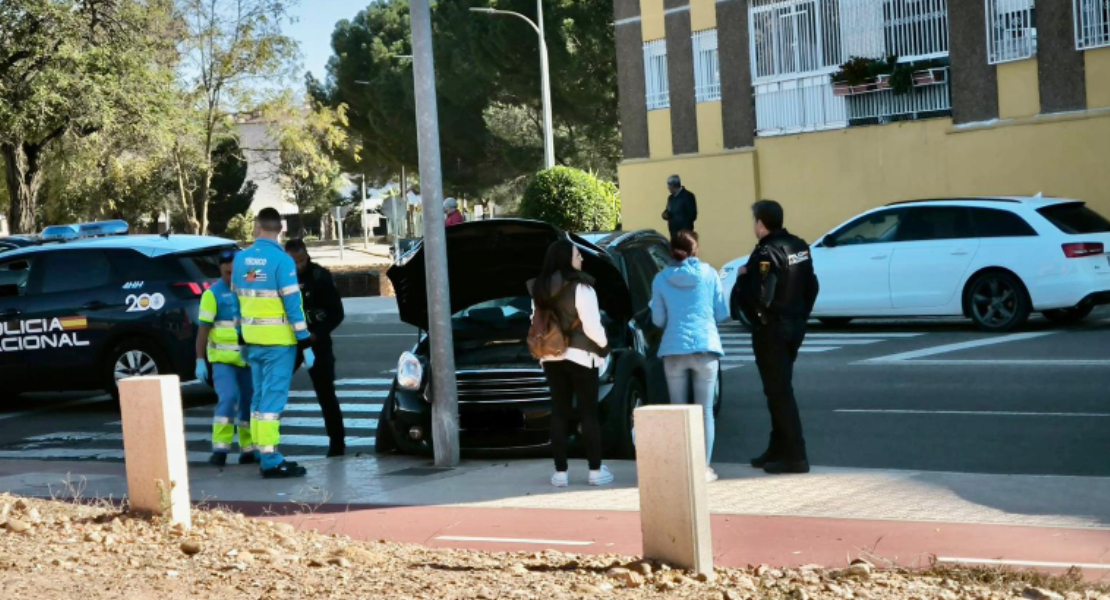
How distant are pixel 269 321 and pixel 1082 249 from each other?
10540 mm

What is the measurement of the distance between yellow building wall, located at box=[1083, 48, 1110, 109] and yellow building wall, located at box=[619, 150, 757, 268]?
7.48m

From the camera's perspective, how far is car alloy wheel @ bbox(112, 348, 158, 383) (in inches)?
597

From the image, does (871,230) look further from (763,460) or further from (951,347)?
(763,460)

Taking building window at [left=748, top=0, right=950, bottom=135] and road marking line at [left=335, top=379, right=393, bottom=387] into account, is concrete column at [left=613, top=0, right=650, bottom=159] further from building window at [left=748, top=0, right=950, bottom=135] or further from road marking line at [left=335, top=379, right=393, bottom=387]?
road marking line at [left=335, top=379, right=393, bottom=387]

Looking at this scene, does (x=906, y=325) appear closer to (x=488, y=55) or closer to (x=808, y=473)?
(x=808, y=473)

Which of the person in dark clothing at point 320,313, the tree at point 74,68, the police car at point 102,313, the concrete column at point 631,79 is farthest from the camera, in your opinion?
the concrete column at point 631,79

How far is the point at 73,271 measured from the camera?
1559cm

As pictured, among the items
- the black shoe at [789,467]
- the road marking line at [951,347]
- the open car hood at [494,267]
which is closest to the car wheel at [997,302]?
the road marking line at [951,347]

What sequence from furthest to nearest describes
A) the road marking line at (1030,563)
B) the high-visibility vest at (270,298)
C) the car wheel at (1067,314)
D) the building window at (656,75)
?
the building window at (656,75), the car wheel at (1067,314), the high-visibility vest at (270,298), the road marking line at (1030,563)

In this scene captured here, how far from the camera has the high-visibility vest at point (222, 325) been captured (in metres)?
11.3

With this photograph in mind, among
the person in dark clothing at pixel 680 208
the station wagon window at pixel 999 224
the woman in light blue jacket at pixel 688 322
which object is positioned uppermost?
the person in dark clothing at pixel 680 208

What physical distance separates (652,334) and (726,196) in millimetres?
20361

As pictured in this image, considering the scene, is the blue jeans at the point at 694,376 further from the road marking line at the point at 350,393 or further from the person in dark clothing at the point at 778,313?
the road marking line at the point at 350,393

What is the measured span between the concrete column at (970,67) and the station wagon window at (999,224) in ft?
30.9
